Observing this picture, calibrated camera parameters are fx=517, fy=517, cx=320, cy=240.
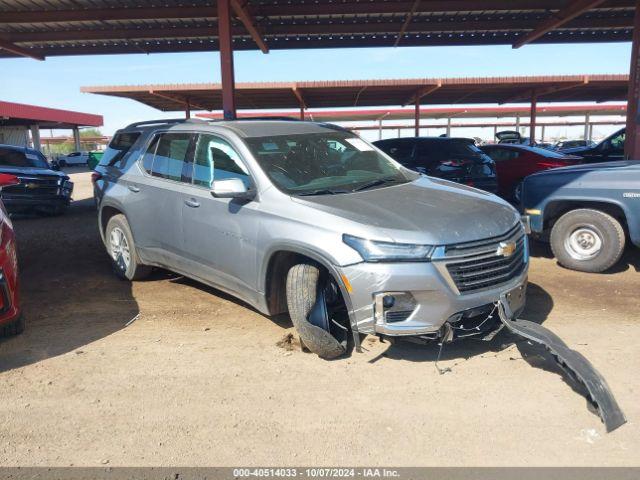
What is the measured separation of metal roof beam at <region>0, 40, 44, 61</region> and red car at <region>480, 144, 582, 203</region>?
12007 millimetres

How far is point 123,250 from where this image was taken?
626 centimetres

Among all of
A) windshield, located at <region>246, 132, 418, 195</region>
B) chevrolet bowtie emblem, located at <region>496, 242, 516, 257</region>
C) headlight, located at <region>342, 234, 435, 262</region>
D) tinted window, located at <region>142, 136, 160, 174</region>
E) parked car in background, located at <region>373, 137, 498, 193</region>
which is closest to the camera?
headlight, located at <region>342, 234, 435, 262</region>

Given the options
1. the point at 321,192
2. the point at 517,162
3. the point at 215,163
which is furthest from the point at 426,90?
the point at 321,192

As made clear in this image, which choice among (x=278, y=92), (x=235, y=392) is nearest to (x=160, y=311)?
(x=235, y=392)

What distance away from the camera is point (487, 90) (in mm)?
22781

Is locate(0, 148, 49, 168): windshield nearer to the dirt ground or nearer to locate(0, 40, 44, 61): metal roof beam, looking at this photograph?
locate(0, 40, 44, 61): metal roof beam

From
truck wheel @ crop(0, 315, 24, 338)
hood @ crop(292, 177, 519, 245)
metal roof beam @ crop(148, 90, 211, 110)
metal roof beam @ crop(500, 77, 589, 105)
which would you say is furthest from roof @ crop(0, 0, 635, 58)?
metal roof beam @ crop(500, 77, 589, 105)

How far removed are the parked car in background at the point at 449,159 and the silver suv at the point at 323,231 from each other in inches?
189

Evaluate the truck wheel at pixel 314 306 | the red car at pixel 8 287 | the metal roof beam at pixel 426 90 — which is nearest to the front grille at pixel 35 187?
the red car at pixel 8 287

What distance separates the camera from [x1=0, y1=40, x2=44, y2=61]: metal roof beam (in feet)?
41.5

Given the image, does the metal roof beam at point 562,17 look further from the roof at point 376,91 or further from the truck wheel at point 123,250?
the truck wheel at point 123,250

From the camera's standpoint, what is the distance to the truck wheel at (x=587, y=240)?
20.5 ft

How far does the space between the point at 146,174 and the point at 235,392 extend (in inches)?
120

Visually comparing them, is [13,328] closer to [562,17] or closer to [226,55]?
[226,55]
